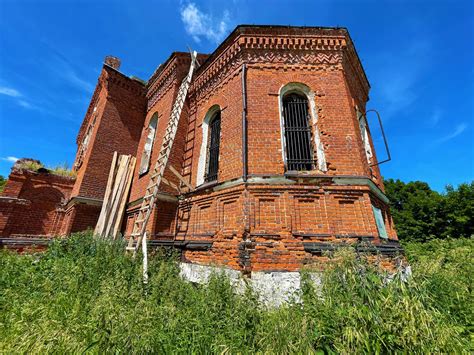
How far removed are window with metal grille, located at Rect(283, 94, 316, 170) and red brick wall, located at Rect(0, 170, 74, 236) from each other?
11036 mm

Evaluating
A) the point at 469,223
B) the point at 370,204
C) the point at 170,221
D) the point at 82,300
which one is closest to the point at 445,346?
the point at 370,204

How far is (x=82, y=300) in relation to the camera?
3521mm

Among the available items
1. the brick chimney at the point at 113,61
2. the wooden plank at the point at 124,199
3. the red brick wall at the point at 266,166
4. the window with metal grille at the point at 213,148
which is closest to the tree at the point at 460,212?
the red brick wall at the point at 266,166

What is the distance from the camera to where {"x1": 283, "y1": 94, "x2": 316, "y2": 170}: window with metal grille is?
5832 millimetres

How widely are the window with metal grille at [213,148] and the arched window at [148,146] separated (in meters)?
2.78

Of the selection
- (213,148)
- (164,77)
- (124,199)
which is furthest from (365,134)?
(124,199)

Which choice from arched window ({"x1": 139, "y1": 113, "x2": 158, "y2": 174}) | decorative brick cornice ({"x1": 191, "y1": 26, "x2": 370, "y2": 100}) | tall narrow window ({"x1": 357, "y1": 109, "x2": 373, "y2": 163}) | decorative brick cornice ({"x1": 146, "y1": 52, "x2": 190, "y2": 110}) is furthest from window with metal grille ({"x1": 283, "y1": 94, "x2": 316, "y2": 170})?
arched window ({"x1": 139, "y1": 113, "x2": 158, "y2": 174})

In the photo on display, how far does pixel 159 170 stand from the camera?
693cm

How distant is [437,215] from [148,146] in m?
27.8

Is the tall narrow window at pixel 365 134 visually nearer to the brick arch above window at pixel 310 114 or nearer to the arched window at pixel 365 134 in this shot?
the arched window at pixel 365 134

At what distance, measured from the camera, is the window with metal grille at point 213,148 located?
6.88 meters

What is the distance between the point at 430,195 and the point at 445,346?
29516 millimetres

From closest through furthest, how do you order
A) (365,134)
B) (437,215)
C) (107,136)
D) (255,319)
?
(255,319)
(365,134)
(107,136)
(437,215)

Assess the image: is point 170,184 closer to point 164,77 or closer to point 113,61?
point 164,77
